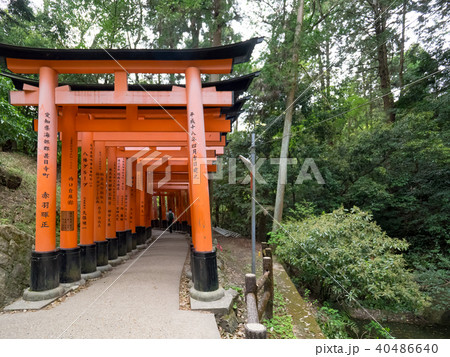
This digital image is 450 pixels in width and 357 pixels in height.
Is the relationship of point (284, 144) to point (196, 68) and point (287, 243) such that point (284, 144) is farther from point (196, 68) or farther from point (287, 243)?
point (196, 68)

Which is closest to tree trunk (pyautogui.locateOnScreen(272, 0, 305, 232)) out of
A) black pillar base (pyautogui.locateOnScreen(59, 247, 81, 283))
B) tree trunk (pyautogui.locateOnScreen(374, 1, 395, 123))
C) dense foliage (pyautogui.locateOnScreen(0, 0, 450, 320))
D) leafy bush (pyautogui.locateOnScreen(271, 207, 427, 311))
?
dense foliage (pyautogui.locateOnScreen(0, 0, 450, 320))

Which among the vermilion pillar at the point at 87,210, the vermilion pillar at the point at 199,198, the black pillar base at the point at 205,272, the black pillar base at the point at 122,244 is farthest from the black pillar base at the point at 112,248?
the black pillar base at the point at 205,272

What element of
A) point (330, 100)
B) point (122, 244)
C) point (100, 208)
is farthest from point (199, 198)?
point (330, 100)

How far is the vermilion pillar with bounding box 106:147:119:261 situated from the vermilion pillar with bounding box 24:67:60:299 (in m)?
3.43

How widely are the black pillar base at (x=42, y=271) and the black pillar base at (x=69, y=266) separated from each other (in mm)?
590

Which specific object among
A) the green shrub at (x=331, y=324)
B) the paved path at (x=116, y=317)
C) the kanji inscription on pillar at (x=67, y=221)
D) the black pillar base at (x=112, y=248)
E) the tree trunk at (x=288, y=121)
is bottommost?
the green shrub at (x=331, y=324)

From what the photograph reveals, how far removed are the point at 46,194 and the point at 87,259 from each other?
230cm

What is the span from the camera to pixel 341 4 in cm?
1191

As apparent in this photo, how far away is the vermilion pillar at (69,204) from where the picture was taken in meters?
5.58

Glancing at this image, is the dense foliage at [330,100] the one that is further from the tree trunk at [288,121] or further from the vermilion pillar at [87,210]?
the vermilion pillar at [87,210]

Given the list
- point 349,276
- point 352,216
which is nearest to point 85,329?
point 349,276

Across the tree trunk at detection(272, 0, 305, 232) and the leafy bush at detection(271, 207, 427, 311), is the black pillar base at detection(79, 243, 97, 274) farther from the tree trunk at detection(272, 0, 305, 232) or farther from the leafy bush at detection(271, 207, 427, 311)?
the tree trunk at detection(272, 0, 305, 232)

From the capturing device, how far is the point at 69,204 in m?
5.65

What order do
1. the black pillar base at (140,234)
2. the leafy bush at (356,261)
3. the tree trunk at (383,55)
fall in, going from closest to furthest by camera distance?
the leafy bush at (356,261)
the tree trunk at (383,55)
the black pillar base at (140,234)
